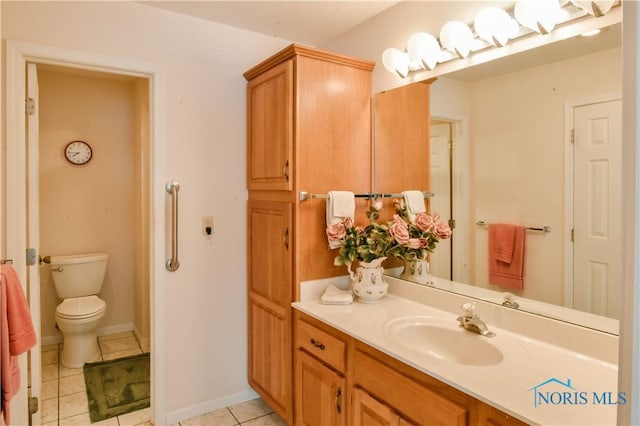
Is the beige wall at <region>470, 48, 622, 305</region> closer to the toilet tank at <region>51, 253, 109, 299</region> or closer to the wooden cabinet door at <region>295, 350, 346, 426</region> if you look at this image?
the wooden cabinet door at <region>295, 350, 346, 426</region>

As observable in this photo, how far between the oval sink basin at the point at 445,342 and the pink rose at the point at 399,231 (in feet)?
1.24

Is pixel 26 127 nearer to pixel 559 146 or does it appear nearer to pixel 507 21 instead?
pixel 507 21

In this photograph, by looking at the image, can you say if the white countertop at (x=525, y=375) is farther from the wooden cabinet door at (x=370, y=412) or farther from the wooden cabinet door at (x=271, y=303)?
the wooden cabinet door at (x=271, y=303)

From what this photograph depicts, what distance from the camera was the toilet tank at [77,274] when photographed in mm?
3225

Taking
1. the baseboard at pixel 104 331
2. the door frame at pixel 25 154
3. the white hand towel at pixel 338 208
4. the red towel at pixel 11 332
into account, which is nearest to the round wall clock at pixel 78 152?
the baseboard at pixel 104 331

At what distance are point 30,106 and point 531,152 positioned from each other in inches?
92.4

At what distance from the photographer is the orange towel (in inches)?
63.4

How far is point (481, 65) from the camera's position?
1.72 metres

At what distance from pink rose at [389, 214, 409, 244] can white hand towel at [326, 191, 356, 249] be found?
249 mm

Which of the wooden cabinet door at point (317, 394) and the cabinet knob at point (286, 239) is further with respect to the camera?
the cabinet knob at point (286, 239)

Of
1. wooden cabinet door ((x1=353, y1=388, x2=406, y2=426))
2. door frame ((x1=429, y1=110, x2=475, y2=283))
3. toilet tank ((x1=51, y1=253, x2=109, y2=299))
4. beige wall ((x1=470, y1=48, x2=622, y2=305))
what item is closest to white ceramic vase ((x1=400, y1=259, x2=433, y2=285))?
door frame ((x1=429, y1=110, x2=475, y2=283))

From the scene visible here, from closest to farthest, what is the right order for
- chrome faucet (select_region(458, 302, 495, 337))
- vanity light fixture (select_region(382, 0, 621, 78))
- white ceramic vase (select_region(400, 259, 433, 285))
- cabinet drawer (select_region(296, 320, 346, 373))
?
vanity light fixture (select_region(382, 0, 621, 78))
chrome faucet (select_region(458, 302, 495, 337))
cabinet drawer (select_region(296, 320, 346, 373))
white ceramic vase (select_region(400, 259, 433, 285))

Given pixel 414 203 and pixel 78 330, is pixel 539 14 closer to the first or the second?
pixel 414 203

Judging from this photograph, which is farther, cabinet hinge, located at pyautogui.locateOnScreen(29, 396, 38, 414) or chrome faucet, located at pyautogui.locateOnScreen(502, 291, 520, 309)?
cabinet hinge, located at pyautogui.locateOnScreen(29, 396, 38, 414)
